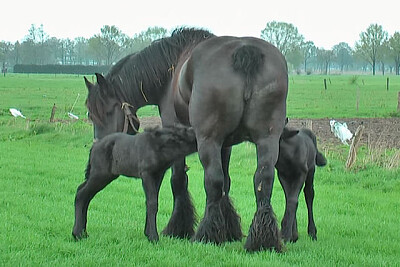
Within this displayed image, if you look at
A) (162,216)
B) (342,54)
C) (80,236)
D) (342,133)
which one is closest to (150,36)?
(342,133)

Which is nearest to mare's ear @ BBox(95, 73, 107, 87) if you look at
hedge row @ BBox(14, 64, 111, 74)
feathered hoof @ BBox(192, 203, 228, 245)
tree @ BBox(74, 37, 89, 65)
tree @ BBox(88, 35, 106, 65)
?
feathered hoof @ BBox(192, 203, 228, 245)

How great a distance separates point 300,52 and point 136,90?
346ft

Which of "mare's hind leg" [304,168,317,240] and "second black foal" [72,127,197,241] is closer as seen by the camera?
"second black foal" [72,127,197,241]

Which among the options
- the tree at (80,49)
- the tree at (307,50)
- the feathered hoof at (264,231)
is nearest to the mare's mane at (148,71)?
the feathered hoof at (264,231)

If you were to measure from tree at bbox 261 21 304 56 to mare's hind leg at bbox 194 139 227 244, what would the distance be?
86.2 m

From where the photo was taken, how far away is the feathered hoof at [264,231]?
5551 millimetres

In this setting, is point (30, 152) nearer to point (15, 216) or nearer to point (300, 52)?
point (15, 216)

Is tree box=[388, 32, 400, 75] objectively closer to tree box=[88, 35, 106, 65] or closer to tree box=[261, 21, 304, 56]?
tree box=[261, 21, 304, 56]

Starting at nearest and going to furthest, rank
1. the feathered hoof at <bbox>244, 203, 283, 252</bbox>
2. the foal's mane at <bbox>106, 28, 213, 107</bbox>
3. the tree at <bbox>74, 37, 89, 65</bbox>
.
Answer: the feathered hoof at <bbox>244, 203, 283, 252</bbox>
the foal's mane at <bbox>106, 28, 213, 107</bbox>
the tree at <bbox>74, 37, 89, 65</bbox>

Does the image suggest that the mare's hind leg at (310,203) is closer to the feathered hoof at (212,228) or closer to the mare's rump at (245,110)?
the mare's rump at (245,110)

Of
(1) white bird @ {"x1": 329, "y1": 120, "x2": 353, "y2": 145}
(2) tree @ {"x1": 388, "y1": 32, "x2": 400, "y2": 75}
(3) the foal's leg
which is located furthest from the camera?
(2) tree @ {"x1": 388, "y1": 32, "x2": 400, "y2": 75}

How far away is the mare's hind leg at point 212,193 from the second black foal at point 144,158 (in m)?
0.25

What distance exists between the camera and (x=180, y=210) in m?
6.68

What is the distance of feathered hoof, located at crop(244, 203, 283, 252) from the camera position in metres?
5.55
